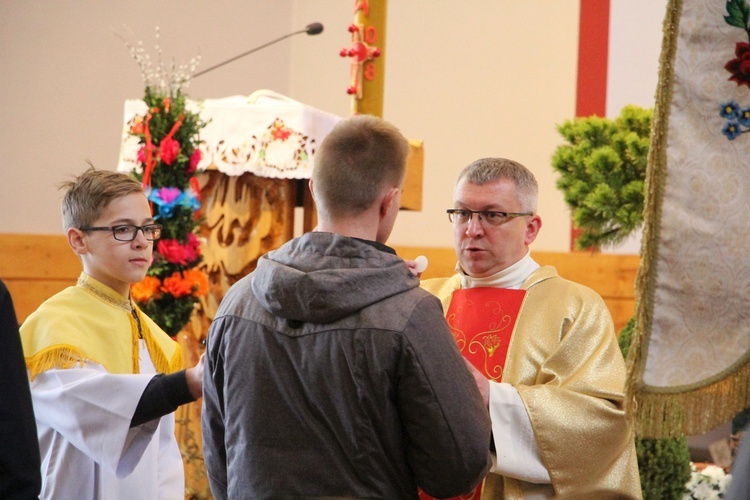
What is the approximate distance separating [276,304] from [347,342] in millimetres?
167

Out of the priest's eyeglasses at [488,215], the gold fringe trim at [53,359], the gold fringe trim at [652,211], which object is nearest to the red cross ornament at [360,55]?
the priest's eyeglasses at [488,215]

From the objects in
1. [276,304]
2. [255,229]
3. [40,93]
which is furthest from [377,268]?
[40,93]

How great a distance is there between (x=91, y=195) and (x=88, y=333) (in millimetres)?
391

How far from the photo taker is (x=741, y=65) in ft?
5.59

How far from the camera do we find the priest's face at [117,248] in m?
2.73

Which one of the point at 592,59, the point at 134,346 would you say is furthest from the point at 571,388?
the point at 592,59

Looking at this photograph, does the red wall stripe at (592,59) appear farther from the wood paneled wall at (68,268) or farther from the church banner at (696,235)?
the church banner at (696,235)

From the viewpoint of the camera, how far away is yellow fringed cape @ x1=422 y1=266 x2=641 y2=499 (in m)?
2.59

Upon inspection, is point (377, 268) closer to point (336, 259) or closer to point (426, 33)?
point (336, 259)

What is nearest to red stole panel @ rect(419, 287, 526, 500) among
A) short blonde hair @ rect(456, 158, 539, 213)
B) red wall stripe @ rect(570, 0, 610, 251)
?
short blonde hair @ rect(456, 158, 539, 213)

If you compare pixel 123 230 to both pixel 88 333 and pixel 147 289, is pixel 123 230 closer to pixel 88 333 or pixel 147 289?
pixel 88 333

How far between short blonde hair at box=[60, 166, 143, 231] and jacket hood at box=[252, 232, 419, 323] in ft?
2.81

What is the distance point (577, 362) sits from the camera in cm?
271

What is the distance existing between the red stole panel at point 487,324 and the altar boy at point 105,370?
2.94 feet
